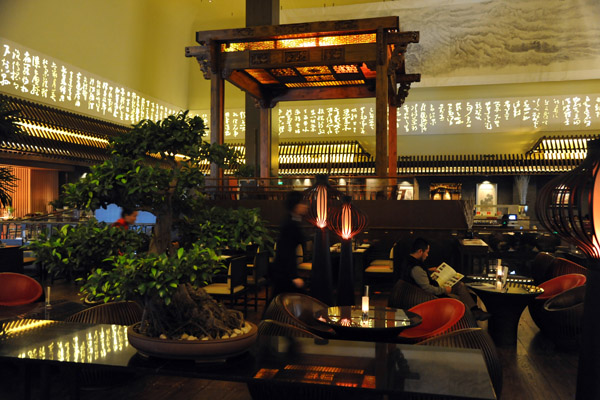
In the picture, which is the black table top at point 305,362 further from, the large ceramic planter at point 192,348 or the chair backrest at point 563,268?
the chair backrest at point 563,268

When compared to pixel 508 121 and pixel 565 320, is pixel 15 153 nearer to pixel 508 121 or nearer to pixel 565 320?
pixel 565 320

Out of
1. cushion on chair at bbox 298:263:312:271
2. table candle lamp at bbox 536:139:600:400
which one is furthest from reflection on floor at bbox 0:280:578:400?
cushion on chair at bbox 298:263:312:271

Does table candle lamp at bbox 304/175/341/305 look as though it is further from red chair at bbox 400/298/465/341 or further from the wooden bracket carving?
the wooden bracket carving

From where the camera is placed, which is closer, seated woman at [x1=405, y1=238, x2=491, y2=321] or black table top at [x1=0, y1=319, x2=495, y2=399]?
black table top at [x1=0, y1=319, x2=495, y2=399]

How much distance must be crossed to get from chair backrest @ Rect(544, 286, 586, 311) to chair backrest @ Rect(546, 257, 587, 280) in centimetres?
132

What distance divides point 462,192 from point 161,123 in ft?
44.4

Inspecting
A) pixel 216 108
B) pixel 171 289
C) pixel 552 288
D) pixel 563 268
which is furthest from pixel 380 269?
pixel 171 289

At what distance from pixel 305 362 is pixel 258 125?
11.5m

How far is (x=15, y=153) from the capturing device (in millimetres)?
10453

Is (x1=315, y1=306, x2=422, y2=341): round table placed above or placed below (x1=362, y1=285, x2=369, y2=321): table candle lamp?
below

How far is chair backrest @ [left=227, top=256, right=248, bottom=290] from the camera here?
18.9 ft

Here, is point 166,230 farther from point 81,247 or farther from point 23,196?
point 23,196

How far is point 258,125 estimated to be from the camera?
13359 millimetres

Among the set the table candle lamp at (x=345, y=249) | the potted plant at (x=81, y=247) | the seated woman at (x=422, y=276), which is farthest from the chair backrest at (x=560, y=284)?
the potted plant at (x=81, y=247)
